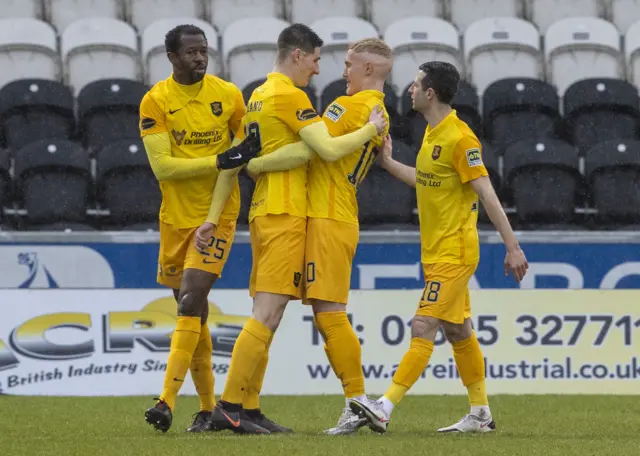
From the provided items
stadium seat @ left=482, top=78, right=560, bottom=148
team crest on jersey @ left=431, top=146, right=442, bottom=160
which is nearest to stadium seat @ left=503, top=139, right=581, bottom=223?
stadium seat @ left=482, top=78, right=560, bottom=148

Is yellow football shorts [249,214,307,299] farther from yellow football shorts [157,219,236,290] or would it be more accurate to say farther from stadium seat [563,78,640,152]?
stadium seat [563,78,640,152]

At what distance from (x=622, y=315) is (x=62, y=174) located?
4739mm

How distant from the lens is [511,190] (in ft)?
36.6

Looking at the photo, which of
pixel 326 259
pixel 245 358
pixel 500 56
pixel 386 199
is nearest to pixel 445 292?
pixel 326 259

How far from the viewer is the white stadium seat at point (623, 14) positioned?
14156 millimetres

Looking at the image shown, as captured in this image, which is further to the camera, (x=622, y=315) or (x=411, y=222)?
(x=411, y=222)

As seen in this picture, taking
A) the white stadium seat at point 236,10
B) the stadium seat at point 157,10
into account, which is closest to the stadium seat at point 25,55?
the stadium seat at point 157,10

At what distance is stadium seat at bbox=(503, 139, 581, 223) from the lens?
35.9 ft

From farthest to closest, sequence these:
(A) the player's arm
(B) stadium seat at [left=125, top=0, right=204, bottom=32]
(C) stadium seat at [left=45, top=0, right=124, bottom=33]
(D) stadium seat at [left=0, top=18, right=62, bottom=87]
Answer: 1. (B) stadium seat at [left=125, top=0, right=204, bottom=32]
2. (C) stadium seat at [left=45, top=0, right=124, bottom=33]
3. (D) stadium seat at [left=0, top=18, right=62, bottom=87]
4. (A) the player's arm

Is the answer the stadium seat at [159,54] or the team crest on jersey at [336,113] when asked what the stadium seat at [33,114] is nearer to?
the stadium seat at [159,54]

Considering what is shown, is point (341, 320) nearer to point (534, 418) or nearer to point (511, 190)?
point (534, 418)

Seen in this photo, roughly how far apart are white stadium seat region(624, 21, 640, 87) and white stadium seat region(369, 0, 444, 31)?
2.19m

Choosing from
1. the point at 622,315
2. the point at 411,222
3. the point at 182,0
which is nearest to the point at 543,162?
the point at 411,222

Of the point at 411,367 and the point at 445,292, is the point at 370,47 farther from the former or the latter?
the point at 411,367
